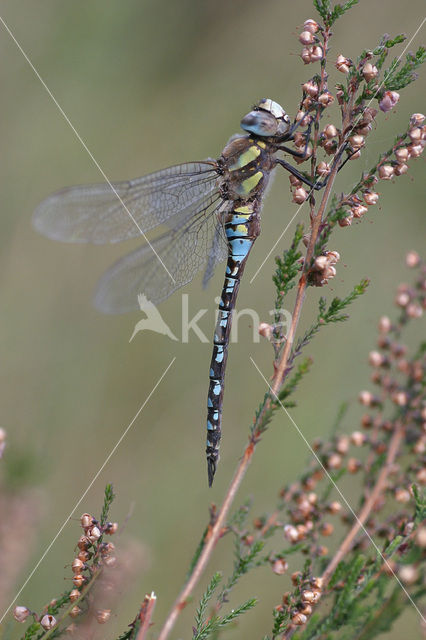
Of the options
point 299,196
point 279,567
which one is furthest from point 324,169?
point 279,567

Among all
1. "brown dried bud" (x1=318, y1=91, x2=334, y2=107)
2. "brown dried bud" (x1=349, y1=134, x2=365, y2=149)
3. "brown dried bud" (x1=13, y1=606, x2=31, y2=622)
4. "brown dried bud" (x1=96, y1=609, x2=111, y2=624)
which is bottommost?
"brown dried bud" (x1=96, y1=609, x2=111, y2=624)

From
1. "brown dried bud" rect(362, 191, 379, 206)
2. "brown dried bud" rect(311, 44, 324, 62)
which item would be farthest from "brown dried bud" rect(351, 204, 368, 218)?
"brown dried bud" rect(311, 44, 324, 62)

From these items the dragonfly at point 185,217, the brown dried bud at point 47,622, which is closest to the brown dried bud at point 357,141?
the dragonfly at point 185,217

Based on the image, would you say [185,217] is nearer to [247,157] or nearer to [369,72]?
[247,157]

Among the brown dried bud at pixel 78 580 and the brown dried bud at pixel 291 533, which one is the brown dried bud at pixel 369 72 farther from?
the brown dried bud at pixel 78 580

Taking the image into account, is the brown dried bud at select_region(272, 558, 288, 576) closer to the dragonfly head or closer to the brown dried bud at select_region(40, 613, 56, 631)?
the brown dried bud at select_region(40, 613, 56, 631)

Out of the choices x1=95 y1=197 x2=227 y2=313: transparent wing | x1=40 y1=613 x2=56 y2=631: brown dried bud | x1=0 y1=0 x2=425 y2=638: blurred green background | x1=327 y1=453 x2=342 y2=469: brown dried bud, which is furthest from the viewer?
x1=0 y1=0 x2=425 y2=638: blurred green background
